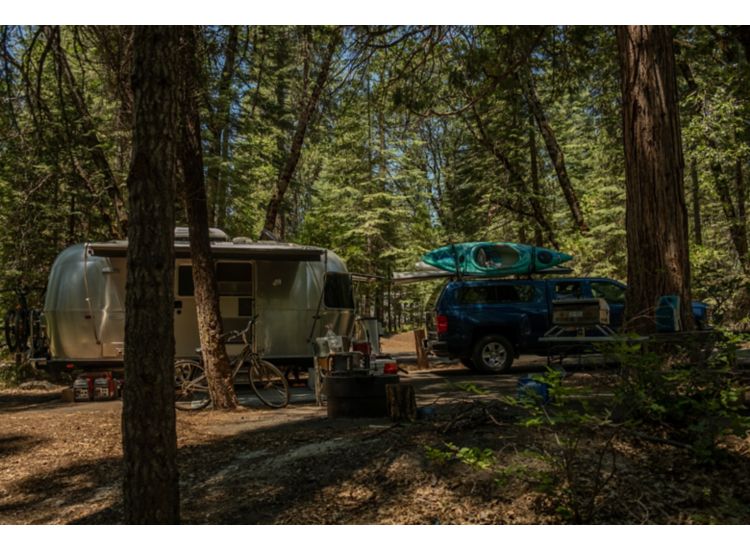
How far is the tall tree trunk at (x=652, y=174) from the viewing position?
6801 mm

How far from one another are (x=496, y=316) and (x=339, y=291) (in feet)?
10.4

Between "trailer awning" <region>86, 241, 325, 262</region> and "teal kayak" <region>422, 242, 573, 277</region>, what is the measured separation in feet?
9.71

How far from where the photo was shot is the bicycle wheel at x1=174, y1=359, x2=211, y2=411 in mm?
9250

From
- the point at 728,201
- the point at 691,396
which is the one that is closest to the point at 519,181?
the point at 728,201

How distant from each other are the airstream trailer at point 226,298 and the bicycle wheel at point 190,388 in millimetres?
941

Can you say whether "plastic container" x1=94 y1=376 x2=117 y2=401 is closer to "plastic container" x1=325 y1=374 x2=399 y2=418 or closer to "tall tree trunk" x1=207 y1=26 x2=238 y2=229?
"tall tree trunk" x1=207 y1=26 x2=238 y2=229

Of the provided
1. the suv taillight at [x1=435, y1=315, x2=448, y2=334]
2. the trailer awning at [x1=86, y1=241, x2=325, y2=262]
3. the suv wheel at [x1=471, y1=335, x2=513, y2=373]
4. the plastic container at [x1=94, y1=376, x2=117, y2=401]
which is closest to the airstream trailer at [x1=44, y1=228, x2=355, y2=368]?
A: the trailer awning at [x1=86, y1=241, x2=325, y2=262]

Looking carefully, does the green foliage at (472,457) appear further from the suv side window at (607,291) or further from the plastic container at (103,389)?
the suv side window at (607,291)

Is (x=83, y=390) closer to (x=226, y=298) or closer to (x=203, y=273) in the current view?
(x=226, y=298)

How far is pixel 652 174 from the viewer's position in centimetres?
692

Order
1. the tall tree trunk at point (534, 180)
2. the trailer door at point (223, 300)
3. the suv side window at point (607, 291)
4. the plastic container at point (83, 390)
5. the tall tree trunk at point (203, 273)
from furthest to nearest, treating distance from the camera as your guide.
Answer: the tall tree trunk at point (534, 180) → the suv side window at point (607, 291) → the trailer door at point (223, 300) → the plastic container at point (83, 390) → the tall tree trunk at point (203, 273)

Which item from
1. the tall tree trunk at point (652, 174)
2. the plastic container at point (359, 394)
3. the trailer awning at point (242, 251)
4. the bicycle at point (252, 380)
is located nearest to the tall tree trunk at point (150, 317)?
the plastic container at point (359, 394)

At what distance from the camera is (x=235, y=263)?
12125 millimetres

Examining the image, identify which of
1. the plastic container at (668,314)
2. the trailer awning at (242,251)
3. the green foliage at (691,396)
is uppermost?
the trailer awning at (242,251)
